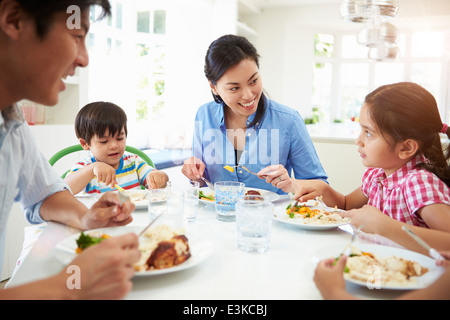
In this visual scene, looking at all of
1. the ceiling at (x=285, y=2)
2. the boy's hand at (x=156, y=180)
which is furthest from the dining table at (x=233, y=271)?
the ceiling at (x=285, y=2)

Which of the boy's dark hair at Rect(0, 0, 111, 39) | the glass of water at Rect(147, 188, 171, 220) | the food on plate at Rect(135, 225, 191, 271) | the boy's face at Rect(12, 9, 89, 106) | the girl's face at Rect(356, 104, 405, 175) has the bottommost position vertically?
the food on plate at Rect(135, 225, 191, 271)

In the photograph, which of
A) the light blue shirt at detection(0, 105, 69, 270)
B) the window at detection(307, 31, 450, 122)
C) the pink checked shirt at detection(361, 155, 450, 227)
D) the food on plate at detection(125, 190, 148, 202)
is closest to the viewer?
the light blue shirt at detection(0, 105, 69, 270)

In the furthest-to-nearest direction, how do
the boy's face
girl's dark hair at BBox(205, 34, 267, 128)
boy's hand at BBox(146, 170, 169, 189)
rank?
girl's dark hair at BBox(205, 34, 267, 128), boy's hand at BBox(146, 170, 169, 189), the boy's face

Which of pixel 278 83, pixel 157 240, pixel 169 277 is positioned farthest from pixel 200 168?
pixel 278 83

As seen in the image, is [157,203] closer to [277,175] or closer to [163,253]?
[163,253]

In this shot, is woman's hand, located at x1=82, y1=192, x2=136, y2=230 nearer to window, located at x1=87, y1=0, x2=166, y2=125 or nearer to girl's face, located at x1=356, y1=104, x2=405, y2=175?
girl's face, located at x1=356, y1=104, x2=405, y2=175

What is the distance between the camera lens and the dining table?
2.33 ft

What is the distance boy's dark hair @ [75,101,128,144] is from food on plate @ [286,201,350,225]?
998mm

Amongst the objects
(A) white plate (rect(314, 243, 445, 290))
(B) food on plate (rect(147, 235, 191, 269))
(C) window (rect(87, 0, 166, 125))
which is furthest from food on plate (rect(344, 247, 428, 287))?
(C) window (rect(87, 0, 166, 125))

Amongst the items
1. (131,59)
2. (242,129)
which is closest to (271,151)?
(242,129)

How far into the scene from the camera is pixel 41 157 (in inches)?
45.3

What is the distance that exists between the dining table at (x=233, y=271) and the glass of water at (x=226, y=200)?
14 cm

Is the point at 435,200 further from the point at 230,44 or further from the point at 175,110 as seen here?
the point at 175,110

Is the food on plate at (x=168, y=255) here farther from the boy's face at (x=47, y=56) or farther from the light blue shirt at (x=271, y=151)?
the light blue shirt at (x=271, y=151)
